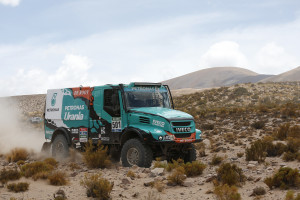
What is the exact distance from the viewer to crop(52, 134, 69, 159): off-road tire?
48.1ft

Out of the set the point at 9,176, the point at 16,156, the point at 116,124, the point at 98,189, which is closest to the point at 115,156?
the point at 116,124

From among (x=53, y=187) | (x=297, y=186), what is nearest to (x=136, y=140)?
(x=53, y=187)

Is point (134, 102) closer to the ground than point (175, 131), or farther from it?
farther from it

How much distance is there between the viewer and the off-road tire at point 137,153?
11594 millimetres

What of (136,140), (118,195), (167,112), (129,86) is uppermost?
(129,86)

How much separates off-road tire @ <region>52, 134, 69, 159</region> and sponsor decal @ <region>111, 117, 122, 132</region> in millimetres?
2838

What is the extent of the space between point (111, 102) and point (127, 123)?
1014 millimetres

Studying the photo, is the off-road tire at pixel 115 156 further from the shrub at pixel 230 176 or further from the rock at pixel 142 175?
the shrub at pixel 230 176

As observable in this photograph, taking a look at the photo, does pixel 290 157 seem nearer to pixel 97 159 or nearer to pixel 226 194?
pixel 226 194

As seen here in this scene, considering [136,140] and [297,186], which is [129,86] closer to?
[136,140]

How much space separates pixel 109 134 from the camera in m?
13.1

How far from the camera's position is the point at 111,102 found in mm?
12773

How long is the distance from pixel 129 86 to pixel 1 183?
5330mm

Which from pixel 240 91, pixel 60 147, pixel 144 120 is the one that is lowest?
pixel 60 147
